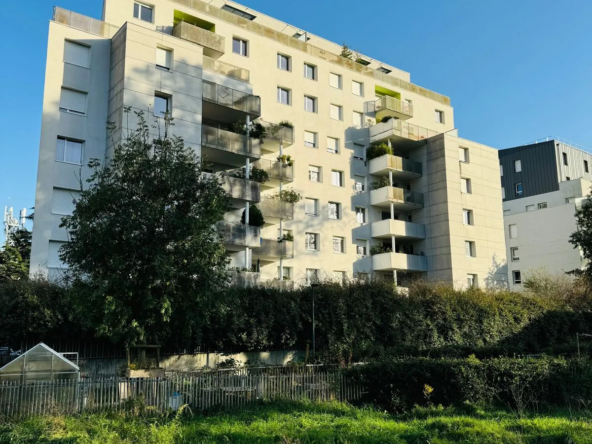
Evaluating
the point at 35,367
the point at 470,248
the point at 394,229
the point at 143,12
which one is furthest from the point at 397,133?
the point at 35,367

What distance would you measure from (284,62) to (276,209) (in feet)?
38.4

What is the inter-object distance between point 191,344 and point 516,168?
48.4 m

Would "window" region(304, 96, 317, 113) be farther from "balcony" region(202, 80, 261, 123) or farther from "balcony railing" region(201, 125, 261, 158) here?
"balcony railing" region(201, 125, 261, 158)

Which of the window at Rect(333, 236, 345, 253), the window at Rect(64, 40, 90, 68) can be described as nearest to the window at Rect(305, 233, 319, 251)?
the window at Rect(333, 236, 345, 253)

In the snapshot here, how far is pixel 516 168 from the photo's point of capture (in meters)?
61.9

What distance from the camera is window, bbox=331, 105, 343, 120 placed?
41.6 m

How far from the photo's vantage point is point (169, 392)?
15227mm

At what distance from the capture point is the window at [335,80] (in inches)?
1657

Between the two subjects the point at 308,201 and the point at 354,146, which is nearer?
the point at 308,201

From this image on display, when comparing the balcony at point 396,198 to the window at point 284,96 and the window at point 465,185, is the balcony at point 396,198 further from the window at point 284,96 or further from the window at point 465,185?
the window at point 284,96

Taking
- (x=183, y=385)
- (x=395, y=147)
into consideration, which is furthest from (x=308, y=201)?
(x=183, y=385)

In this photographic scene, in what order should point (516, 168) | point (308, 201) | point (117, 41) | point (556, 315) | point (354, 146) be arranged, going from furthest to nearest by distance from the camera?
point (516, 168)
point (354, 146)
point (308, 201)
point (556, 315)
point (117, 41)

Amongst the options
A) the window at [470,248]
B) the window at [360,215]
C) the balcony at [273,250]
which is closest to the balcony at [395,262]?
the window at [360,215]

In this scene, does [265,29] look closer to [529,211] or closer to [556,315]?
[556,315]
